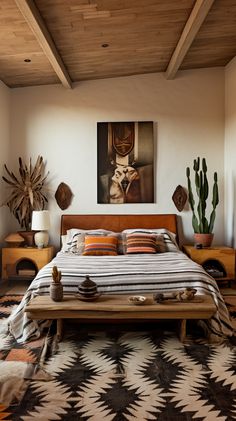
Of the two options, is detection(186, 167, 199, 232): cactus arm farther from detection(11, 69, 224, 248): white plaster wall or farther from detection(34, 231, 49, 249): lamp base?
detection(34, 231, 49, 249): lamp base

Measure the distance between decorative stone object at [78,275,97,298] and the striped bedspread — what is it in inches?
9.6

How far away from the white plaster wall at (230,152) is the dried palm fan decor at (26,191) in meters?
2.79

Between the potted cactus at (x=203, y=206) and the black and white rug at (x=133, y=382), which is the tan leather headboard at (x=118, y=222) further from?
the black and white rug at (x=133, y=382)

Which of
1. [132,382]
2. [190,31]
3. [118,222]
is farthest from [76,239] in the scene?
[190,31]

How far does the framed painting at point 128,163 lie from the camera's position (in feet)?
18.3

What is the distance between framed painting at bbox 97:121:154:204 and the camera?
220 inches

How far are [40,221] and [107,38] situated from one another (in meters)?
2.55

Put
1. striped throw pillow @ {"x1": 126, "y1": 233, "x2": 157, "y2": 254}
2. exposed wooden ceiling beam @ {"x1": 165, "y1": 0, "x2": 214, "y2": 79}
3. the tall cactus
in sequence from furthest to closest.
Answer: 1. the tall cactus
2. striped throw pillow @ {"x1": 126, "y1": 233, "x2": 157, "y2": 254}
3. exposed wooden ceiling beam @ {"x1": 165, "y1": 0, "x2": 214, "y2": 79}

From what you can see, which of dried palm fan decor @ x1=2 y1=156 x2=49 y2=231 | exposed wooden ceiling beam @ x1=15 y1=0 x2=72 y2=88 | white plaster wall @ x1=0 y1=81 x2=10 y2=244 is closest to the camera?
exposed wooden ceiling beam @ x1=15 y1=0 x2=72 y2=88

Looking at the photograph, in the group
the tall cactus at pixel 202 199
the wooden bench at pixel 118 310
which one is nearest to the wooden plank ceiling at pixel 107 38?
the tall cactus at pixel 202 199

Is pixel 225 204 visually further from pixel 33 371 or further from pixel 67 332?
pixel 33 371

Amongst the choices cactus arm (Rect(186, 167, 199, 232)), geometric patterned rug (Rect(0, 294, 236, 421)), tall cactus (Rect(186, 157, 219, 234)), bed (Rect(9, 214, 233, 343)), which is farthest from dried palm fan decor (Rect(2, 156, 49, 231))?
geometric patterned rug (Rect(0, 294, 236, 421))

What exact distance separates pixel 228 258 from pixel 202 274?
5.33 feet

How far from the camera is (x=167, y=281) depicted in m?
3.41
